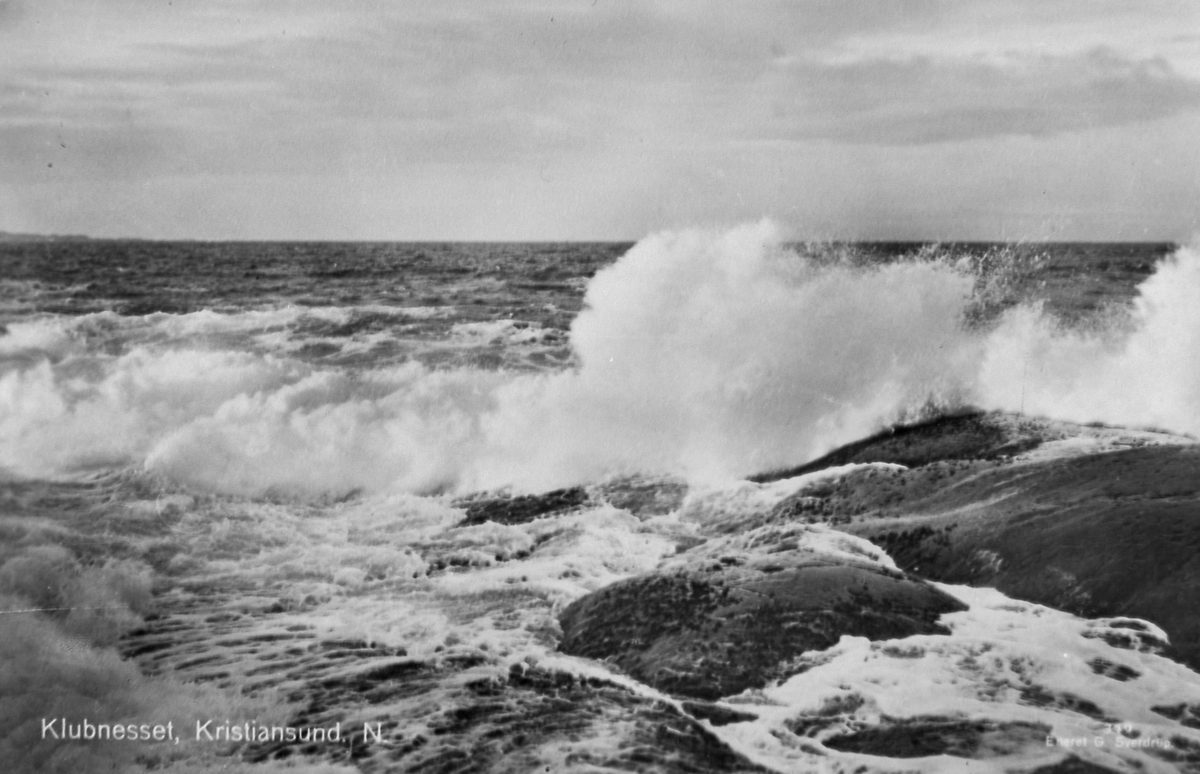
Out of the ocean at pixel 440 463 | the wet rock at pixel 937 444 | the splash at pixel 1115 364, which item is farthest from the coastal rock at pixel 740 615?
the splash at pixel 1115 364

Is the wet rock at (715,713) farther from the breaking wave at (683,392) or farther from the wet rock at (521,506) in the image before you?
the breaking wave at (683,392)

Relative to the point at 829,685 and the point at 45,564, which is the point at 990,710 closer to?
the point at 829,685

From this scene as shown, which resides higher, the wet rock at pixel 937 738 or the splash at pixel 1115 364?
the splash at pixel 1115 364

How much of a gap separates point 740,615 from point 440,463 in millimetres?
4916

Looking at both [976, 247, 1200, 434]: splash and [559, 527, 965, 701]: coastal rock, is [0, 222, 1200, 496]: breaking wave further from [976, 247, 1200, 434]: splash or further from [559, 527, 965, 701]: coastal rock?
[559, 527, 965, 701]: coastal rock

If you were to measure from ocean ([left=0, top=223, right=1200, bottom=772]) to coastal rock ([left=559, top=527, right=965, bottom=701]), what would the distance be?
0.67 feet

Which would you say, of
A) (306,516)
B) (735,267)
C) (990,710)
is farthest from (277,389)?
(990,710)

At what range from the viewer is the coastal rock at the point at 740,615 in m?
5.01

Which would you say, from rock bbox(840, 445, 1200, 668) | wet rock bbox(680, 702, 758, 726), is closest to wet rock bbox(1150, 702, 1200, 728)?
rock bbox(840, 445, 1200, 668)

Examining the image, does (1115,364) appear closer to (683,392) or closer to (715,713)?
(683,392)

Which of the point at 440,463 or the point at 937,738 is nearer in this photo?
the point at 937,738

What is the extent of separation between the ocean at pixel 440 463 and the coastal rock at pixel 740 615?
0.20 meters

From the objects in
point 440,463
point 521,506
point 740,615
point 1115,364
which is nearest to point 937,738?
point 740,615

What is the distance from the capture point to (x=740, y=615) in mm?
5289
